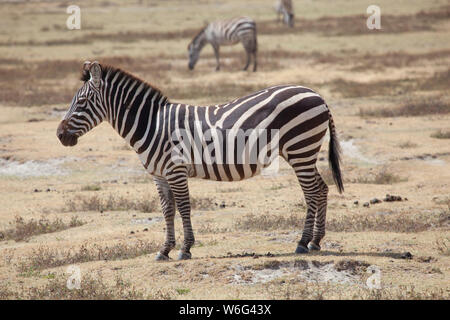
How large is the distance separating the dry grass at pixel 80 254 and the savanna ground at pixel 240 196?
0.03 metres

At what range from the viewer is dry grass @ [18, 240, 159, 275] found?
775 centimetres

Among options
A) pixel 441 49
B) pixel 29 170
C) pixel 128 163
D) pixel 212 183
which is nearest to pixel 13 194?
pixel 29 170

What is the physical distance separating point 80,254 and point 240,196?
3810 millimetres

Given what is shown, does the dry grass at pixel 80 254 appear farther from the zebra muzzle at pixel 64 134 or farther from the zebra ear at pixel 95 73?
the zebra ear at pixel 95 73

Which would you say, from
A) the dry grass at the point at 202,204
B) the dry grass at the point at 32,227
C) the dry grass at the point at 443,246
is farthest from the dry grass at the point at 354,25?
the dry grass at the point at 443,246

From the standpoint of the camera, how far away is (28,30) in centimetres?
3862

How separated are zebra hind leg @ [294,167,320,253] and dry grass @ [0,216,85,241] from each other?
12.0 ft

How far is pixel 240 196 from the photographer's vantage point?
36.9ft

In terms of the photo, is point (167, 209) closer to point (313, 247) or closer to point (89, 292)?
point (89, 292)

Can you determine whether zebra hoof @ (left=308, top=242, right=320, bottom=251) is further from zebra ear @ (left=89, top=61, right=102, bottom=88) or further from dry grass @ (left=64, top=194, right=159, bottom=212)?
dry grass @ (left=64, top=194, right=159, bottom=212)

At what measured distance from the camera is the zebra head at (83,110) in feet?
24.8

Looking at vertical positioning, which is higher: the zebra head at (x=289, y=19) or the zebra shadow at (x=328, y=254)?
the zebra head at (x=289, y=19)

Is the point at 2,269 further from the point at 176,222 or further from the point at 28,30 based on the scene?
the point at 28,30
